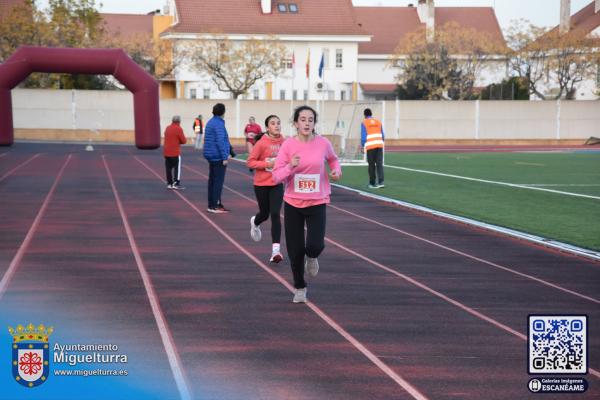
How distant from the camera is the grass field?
17797 mm

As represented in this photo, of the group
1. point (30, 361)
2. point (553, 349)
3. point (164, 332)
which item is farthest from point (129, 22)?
point (553, 349)

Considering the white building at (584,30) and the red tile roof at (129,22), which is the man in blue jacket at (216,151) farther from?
the red tile roof at (129,22)

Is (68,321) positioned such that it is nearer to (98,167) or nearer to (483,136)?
(98,167)

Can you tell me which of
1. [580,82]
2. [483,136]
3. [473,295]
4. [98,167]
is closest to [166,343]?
[473,295]

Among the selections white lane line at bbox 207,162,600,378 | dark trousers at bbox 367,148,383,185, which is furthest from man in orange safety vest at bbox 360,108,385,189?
white lane line at bbox 207,162,600,378

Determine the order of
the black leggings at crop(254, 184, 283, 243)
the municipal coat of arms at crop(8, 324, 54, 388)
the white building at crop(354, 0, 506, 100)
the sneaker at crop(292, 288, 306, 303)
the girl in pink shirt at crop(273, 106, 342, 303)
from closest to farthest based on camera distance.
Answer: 1. the municipal coat of arms at crop(8, 324, 54, 388)
2. the girl in pink shirt at crop(273, 106, 342, 303)
3. the sneaker at crop(292, 288, 306, 303)
4. the black leggings at crop(254, 184, 283, 243)
5. the white building at crop(354, 0, 506, 100)

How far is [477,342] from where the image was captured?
8578 mm

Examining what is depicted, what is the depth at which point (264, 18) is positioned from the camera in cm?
7944

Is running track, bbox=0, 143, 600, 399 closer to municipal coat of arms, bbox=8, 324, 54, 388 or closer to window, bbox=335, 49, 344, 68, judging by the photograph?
municipal coat of arms, bbox=8, 324, 54, 388

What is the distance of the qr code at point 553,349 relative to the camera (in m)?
6.95

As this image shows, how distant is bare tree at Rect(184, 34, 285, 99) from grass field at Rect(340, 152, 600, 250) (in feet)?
105

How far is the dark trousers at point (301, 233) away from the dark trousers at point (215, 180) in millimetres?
9103

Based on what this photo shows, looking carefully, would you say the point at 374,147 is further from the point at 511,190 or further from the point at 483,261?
the point at 483,261

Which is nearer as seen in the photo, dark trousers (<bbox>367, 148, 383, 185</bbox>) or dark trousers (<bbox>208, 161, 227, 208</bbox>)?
dark trousers (<bbox>208, 161, 227, 208</bbox>)
